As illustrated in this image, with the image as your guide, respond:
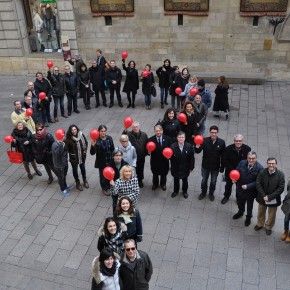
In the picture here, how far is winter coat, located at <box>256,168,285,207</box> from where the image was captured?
582 centimetres

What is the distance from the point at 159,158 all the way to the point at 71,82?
4.89m

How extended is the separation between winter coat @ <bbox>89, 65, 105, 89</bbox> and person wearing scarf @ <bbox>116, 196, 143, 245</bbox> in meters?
7.09

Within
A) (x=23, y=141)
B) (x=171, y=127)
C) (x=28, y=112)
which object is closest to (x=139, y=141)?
(x=171, y=127)

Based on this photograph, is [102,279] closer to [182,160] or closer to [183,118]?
[182,160]

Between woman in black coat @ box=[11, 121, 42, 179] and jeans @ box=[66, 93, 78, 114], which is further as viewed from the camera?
jeans @ box=[66, 93, 78, 114]

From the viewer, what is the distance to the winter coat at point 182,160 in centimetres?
687

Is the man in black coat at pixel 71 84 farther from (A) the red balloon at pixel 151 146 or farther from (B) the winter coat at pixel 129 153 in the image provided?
(A) the red balloon at pixel 151 146

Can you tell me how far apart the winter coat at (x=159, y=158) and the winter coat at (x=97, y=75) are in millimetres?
4939

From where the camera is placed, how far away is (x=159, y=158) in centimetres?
725

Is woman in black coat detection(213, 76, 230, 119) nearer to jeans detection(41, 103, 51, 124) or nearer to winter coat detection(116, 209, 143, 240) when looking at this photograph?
jeans detection(41, 103, 51, 124)

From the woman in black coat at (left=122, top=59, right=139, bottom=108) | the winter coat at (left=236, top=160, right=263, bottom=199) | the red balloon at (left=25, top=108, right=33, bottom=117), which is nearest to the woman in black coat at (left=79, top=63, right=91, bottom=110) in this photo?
the woman in black coat at (left=122, top=59, right=139, bottom=108)

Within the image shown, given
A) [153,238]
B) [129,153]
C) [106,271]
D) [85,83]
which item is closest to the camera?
[106,271]

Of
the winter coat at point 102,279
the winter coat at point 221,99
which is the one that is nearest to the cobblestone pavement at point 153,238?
the winter coat at point 102,279

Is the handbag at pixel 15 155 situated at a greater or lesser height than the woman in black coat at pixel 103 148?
lesser
